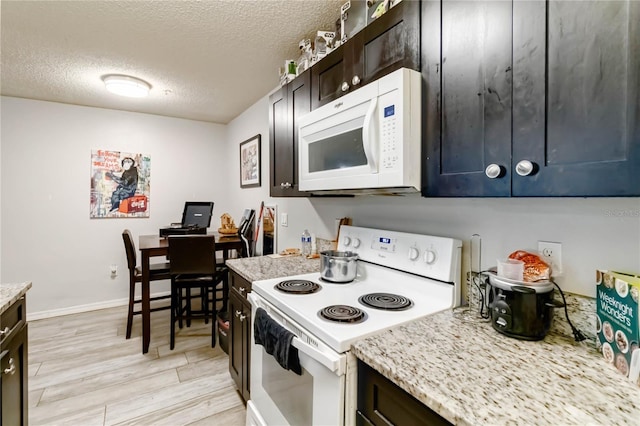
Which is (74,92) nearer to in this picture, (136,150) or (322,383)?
(136,150)

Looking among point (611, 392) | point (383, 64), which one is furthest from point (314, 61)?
point (611, 392)

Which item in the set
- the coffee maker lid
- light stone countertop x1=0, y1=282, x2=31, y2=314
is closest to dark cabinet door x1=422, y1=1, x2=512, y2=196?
the coffee maker lid

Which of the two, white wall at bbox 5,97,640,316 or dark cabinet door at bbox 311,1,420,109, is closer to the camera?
dark cabinet door at bbox 311,1,420,109

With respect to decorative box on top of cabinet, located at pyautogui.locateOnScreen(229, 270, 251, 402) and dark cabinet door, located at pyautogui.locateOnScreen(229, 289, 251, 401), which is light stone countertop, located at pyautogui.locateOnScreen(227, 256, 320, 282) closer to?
decorative box on top of cabinet, located at pyautogui.locateOnScreen(229, 270, 251, 402)

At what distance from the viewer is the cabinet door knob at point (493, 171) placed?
827mm

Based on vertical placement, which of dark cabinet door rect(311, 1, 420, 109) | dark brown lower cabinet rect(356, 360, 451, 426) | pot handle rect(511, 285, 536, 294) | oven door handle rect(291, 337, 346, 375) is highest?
dark cabinet door rect(311, 1, 420, 109)

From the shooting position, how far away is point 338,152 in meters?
1.37

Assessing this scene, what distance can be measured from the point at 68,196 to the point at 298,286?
3204mm

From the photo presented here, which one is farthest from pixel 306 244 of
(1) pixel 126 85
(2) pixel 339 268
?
(1) pixel 126 85

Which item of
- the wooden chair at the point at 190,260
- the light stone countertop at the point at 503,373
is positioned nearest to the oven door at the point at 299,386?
the light stone countertop at the point at 503,373

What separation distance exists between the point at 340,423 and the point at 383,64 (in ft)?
4.06

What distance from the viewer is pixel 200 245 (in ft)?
8.13

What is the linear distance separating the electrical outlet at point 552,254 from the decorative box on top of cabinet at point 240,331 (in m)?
1.29

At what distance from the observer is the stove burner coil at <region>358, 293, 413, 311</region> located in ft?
3.74
